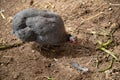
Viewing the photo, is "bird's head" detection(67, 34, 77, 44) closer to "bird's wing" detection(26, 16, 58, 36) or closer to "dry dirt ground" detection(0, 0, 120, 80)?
"dry dirt ground" detection(0, 0, 120, 80)

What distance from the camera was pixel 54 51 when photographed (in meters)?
2.98

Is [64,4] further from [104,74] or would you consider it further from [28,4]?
[104,74]

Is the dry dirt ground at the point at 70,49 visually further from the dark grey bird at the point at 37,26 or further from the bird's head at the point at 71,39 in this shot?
the dark grey bird at the point at 37,26

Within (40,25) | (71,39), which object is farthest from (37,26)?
(71,39)

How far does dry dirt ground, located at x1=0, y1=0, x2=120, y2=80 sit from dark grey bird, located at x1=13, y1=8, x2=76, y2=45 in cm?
22

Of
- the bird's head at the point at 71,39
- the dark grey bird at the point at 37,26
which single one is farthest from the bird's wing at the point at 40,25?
the bird's head at the point at 71,39

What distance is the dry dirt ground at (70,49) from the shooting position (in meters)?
2.79

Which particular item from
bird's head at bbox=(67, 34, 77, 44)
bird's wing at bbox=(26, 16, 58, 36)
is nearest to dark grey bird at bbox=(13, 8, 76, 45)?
bird's wing at bbox=(26, 16, 58, 36)

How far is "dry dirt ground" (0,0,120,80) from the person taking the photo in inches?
110

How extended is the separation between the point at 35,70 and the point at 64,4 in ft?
3.23

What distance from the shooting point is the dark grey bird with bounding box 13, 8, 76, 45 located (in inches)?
108

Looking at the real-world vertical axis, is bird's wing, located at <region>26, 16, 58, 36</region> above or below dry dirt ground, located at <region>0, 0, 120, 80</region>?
above

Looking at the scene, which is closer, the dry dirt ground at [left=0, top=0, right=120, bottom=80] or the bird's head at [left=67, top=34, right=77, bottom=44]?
the dry dirt ground at [left=0, top=0, right=120, bottom=80]

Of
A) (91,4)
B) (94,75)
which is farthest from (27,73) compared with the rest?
(91,4)
